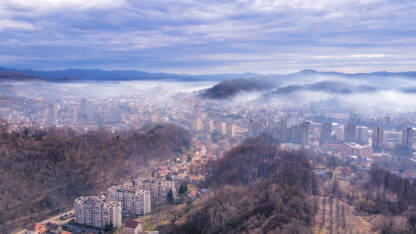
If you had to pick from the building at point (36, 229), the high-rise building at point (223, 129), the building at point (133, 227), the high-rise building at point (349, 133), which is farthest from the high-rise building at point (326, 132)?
the building at point (36, 229)

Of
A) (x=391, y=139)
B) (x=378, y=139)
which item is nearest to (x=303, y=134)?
(x=378, y=139)

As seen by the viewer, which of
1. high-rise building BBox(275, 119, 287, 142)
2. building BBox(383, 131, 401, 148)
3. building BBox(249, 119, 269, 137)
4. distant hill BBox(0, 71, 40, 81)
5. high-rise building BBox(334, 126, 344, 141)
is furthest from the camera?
distant hill BBox(0, 71, 40, 81)

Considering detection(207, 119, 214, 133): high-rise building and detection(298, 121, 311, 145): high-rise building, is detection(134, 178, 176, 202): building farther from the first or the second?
detection(207, 119, 214, 133): high-rise building

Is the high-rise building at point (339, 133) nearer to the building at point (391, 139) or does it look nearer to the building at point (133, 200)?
the building at point (391, 139)

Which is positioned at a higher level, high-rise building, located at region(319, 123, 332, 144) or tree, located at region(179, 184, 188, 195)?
high-rise building, located at region(319, 123, 332, 144)

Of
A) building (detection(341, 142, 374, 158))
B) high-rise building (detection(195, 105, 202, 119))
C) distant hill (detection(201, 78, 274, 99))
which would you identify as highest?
distant hill (detection(201, 78, 274, 99))

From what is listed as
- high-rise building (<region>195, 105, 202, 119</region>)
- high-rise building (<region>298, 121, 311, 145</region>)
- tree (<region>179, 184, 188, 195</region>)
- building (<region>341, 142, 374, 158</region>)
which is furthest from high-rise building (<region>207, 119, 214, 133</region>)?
tree (<region>179, 184, 188, 195</region>)

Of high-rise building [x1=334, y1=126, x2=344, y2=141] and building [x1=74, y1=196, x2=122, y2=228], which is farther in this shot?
high-rise building [x1=334, y1=126, x2=344, y2=141]

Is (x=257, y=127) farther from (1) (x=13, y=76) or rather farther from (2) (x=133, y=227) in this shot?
(1) (x=13, y=76)
